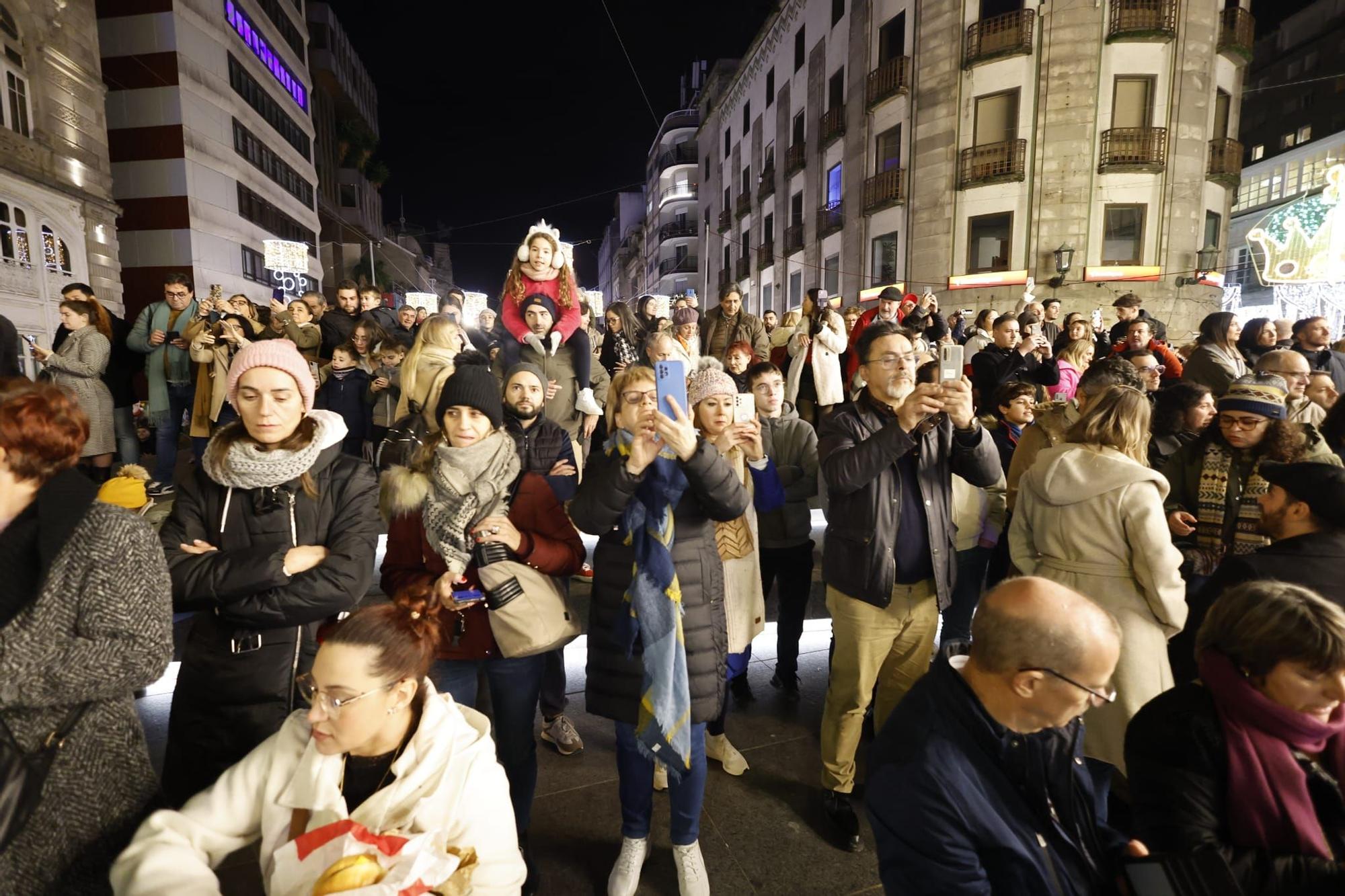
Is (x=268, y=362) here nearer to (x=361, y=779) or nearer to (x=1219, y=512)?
(x=361, y=779)

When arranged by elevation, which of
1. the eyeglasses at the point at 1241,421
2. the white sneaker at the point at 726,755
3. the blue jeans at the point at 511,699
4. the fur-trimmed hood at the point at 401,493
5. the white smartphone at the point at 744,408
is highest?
the white smartphone at the point at 744,408

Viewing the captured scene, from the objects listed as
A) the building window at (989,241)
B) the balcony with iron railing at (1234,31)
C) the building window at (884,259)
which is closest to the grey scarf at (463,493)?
the building window at (989,241)

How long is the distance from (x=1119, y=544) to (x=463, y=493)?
2.77 metres

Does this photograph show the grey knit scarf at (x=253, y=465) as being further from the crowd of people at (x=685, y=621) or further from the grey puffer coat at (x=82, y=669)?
the grey puffer coat at (x=82, y=669)

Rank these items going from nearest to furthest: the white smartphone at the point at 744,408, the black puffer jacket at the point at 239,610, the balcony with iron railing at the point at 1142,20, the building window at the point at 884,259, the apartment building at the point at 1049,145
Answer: the black puffer jacket at the point at 239,610 → the white smartphone at the point at 744,408 → the balcony with iron railing at the point at 1142,20 → the apartment building at the point at 1049,145 → the building window at the point at 884,259

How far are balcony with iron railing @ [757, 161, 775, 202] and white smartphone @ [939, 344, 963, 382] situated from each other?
28.3 m

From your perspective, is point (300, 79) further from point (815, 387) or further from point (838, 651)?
point (838, 651)

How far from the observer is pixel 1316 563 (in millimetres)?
2488

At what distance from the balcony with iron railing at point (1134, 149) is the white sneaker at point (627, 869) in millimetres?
20364

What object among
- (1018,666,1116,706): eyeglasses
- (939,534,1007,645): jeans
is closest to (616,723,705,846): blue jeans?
(1018,666,1116,706): eyeglasses

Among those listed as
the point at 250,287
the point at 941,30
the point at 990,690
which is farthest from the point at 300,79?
the point at 990,690

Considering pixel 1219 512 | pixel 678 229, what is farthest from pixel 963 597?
pixel 678 229

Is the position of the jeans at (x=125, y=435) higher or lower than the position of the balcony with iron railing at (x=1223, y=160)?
lower

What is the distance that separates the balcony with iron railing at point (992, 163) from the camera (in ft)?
56.6
